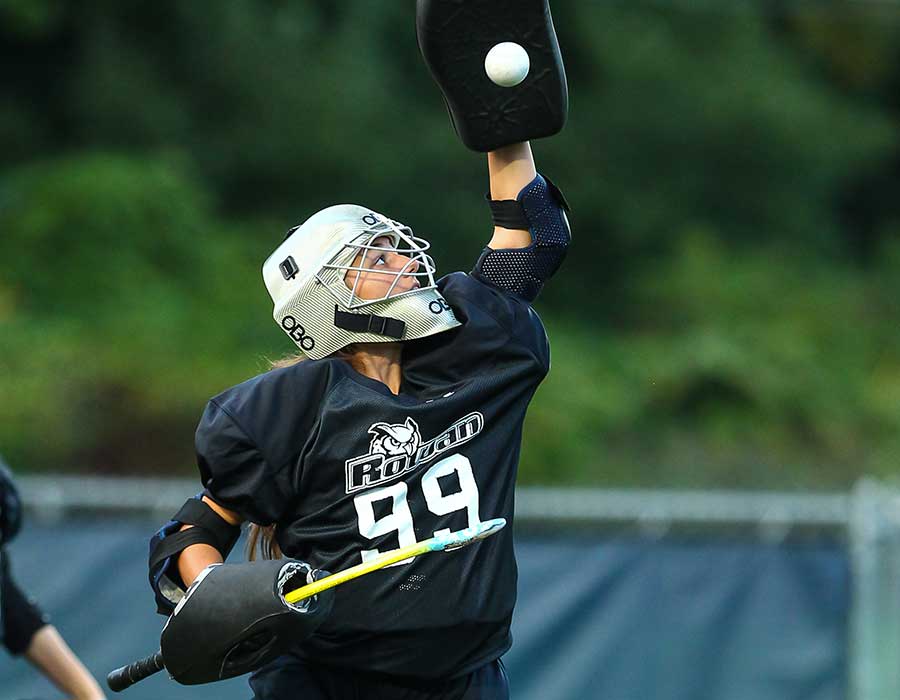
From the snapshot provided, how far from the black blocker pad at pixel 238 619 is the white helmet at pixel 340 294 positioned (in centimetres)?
60

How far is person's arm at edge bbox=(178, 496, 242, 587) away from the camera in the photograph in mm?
3404

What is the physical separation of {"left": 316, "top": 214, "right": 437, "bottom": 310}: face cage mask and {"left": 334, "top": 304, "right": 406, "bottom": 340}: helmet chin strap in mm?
24

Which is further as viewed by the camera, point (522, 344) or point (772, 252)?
point (772, 252)

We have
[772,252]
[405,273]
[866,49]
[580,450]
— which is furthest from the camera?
[866,49]

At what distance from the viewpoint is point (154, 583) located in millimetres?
3445

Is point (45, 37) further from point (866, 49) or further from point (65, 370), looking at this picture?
point (866, 49)

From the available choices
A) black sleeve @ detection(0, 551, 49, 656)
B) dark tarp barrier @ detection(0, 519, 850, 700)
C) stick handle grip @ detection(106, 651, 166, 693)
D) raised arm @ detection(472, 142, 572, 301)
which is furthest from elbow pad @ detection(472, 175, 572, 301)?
dark tarp barrier @ detection(0, 519, 850, 700)

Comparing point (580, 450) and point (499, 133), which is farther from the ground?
point (499, 133)

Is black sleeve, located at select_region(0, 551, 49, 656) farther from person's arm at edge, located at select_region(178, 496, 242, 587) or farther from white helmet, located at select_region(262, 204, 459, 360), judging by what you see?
white helmet, located at select_region(262, 204, 459, 360)

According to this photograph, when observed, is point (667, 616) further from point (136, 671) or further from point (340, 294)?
point (136, 671)

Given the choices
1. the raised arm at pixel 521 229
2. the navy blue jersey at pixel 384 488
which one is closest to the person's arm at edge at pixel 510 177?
the raised arm at pixel 521 229

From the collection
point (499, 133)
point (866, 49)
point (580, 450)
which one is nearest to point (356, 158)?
point (580, 450)

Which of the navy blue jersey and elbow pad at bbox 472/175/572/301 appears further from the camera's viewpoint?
elbow pad at bbox 472/175/572/301

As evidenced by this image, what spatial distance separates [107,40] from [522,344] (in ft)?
38.3
